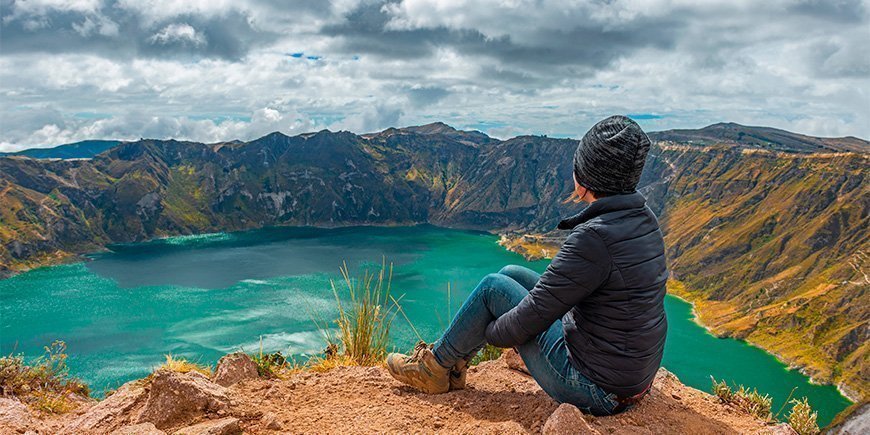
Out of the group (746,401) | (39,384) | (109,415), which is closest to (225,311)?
(39,384)

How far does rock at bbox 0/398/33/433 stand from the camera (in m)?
4.48

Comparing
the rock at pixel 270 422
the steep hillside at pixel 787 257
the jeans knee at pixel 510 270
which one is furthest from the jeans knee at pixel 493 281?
the steep hillside at pixel 787 257

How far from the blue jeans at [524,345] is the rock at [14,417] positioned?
3.64 m

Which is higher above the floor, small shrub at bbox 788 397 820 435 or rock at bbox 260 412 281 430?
rock at bbox 260 412 281 430

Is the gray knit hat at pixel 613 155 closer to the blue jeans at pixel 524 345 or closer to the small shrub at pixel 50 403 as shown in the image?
the blue jeans at pixel 524 345

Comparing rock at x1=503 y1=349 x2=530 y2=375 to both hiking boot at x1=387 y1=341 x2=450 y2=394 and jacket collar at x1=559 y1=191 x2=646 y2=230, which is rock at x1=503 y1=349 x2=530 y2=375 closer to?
hiking boot at x1=387 y1=341 x2=450 y2=394

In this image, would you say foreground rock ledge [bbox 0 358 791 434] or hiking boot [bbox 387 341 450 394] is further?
hiking boot [bbox 387 341 450 394]

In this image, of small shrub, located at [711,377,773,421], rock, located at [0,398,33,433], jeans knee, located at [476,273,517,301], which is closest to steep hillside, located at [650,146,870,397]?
small shrub, located at [711,377,773,421]

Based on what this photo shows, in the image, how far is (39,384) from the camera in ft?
19.5

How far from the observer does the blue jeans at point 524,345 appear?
382cm

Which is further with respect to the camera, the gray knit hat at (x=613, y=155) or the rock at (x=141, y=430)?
the rock at (x=141, y=430)

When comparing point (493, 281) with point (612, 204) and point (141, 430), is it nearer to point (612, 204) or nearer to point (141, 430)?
point (612, 204)

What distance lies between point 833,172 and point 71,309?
193376 mm

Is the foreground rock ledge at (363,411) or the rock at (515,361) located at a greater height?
the foreground rock ledge at (363,411)
